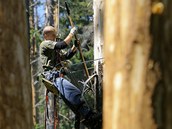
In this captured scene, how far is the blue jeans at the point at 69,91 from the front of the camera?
23.7ft

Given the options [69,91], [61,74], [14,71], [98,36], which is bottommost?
[69,91]

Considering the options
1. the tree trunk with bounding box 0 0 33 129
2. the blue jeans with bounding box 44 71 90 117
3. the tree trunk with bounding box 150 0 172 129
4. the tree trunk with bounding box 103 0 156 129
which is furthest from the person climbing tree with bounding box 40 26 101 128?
the tree trunk with bounding box 150 0 172 129

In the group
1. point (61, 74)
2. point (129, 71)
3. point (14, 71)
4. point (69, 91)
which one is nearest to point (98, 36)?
point (61, 74)

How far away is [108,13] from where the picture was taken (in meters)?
2.69

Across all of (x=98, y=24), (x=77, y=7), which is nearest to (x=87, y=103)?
(x=98, y=24)

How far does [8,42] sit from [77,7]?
25272 millimetres

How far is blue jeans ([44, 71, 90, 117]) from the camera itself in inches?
284

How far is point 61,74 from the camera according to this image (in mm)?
7578

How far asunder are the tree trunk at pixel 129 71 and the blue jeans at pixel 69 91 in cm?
454

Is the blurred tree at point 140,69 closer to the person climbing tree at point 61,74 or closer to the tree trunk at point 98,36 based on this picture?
the person climbing tree at point 61,74

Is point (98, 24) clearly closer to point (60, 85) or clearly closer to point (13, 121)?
point (60, 85)

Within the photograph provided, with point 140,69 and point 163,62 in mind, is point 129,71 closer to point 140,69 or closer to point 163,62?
point 140,69

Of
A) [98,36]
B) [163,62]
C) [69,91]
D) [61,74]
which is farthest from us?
[98,36]

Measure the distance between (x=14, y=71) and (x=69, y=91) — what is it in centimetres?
310
